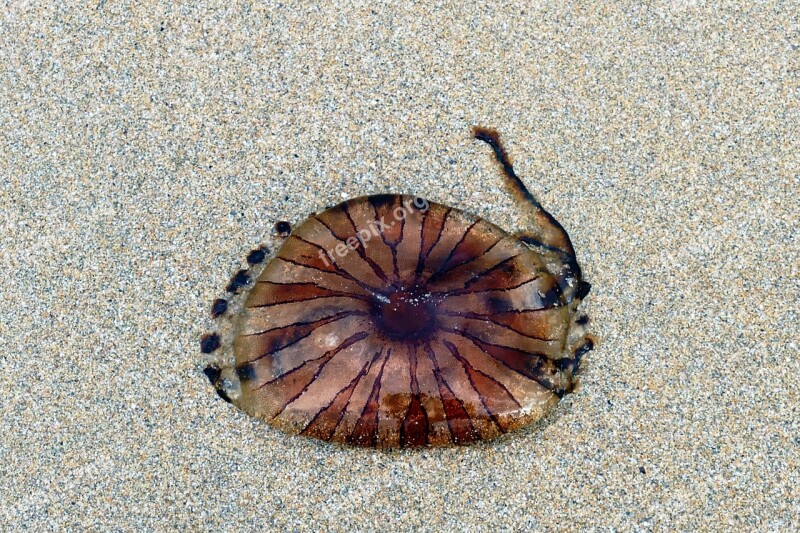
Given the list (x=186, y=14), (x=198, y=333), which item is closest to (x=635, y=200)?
(x=198, y=333)

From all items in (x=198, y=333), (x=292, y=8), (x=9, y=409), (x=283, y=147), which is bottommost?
(x=9, y=409)

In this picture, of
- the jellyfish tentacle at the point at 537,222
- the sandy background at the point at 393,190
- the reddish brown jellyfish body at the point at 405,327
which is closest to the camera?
the reddish brown jellyfish body at the point at 405,327

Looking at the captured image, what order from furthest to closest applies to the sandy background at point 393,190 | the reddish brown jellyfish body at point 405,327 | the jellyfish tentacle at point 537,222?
the jellyfish tentacle at point 537,222 < the sandy background at point 393,190 < the reddish brown jellyfish body at point 405,327

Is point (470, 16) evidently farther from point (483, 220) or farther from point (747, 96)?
point (747, 96)

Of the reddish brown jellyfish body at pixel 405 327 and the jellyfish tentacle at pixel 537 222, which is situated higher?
the jellyfish tentacle at pixel 537 222

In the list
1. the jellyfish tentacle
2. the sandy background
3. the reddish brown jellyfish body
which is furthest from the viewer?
the jellyfish tentacle

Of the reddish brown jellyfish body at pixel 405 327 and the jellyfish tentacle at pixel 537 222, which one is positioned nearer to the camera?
the reddish brown jellyfish body at pixel 405 327
